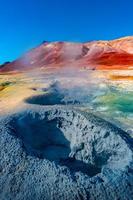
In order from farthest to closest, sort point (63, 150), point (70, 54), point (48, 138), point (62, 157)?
point (70, 54) < point (48, 138) < point (63, 150) < point (62, 157)

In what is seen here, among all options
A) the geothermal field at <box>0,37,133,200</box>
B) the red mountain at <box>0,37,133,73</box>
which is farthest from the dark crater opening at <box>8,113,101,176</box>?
the red mountain at <box>0,37,133,73</box>

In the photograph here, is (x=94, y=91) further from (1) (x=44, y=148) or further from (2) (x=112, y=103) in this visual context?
(1) (x=44, y=148)

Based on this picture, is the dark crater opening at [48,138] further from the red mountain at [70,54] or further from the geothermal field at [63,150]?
the red mountain at [70,54]

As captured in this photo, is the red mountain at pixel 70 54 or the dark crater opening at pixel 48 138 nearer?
the dark crater opening at pixel 48 138

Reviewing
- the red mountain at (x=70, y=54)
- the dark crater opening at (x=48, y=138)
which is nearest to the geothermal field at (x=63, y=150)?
the dark crater opening at (x=48, y=138)

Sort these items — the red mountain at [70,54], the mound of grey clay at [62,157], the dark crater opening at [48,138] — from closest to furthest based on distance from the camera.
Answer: the mound of grey clay at [62,157], the dark crater opening at [48,138], the red mountain at [70,54]

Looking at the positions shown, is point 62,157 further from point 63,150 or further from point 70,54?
point 70,54

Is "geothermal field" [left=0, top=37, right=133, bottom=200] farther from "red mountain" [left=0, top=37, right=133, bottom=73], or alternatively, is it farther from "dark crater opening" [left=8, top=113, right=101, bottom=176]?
"red mountain" [left=0, top=37, right=133, bottom=73]

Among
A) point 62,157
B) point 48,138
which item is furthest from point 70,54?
point 62,157

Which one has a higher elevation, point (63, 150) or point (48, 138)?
point (48, 138)

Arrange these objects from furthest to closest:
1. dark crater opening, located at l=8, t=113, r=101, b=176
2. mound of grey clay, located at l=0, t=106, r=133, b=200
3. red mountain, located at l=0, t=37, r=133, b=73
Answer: red mountain, located at l=0, t=37, r=133, b=73 → dark crater opening, located at l=8, t=113, r=101, b=176 → mound of grey clay, located at l=0, t=106, r=133, b=200

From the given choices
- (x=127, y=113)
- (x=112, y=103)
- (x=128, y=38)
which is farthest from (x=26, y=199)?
(x=128, y=38)
